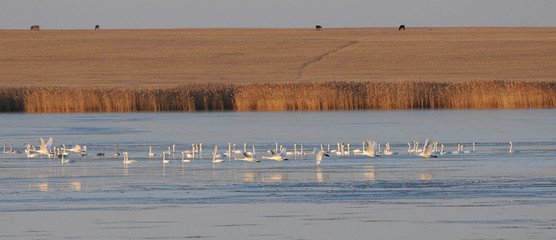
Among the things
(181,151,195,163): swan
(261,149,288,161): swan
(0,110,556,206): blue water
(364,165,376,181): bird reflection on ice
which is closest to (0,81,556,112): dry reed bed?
(0,110,556,206): blue water

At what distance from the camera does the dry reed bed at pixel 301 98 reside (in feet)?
113

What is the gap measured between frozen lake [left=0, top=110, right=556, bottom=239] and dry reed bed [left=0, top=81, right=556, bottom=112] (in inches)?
404

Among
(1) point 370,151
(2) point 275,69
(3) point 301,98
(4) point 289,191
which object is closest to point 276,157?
(1) point 370,151

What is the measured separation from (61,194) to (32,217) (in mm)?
2004

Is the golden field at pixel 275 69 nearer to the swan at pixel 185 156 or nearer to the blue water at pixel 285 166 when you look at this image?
the blue water at pixel 285 166

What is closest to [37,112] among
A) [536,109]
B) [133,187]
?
[536,109]

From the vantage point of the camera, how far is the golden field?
115ft

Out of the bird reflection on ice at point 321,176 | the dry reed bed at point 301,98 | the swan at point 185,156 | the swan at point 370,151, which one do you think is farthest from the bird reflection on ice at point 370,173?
the dry reed bed at point 301,98

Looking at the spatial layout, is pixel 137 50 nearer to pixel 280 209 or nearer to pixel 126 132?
pixel 126 132

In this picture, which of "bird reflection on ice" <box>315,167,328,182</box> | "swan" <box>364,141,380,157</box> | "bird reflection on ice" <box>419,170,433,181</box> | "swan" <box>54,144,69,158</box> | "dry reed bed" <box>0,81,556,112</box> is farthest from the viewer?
"dry reed bed" <box>0,81,556,112</box>

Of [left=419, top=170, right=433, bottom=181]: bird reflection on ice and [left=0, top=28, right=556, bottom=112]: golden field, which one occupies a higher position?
[left=0, top=28, right=556, bottom=112]: golden field

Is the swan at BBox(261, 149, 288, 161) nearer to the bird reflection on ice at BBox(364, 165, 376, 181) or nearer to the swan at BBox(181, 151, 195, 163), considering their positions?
the swan at BBox(181, 151, 195, 163)

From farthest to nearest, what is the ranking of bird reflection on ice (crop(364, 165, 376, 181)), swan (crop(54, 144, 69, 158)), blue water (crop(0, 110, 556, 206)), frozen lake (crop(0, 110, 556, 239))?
swan (crop(54, 144, 69, 158))
bird reflection on ice (crop(364, 165, 376, 181))
blue water (crop(0, 110, 556, 206))
frozen lake (crop(0, 110, 556, 239))

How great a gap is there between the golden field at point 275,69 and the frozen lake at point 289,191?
423 inches
